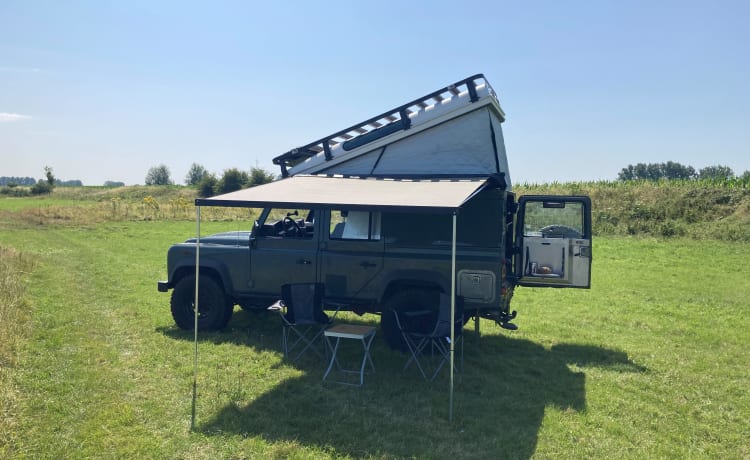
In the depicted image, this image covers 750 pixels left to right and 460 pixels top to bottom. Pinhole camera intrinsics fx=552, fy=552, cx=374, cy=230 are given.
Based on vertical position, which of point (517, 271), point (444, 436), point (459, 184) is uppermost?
point (459, 184)

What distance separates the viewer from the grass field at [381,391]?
4.51 m

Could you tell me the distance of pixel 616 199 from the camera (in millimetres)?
27297

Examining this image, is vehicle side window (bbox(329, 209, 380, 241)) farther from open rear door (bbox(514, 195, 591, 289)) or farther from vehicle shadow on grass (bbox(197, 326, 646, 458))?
open rear door (bbox(514, 195, 591, 289))

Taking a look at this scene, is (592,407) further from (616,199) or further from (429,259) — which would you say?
(616,199)

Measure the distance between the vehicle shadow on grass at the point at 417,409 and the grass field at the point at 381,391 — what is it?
0.8 inches

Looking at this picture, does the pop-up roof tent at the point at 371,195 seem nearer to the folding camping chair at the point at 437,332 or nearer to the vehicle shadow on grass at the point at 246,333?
the folding camping chair at the point at 437,332

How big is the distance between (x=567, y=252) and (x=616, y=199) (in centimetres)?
2206

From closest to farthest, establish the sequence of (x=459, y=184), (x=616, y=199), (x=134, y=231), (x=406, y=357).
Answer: (x=459, y=184), (x=406, y=357), (x=134, y=231), (x=616, y=199)

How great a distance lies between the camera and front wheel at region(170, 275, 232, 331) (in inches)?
300

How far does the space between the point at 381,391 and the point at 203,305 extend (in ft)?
10.6

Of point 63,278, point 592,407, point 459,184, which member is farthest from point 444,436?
point 63,278

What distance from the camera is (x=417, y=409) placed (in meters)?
5.26

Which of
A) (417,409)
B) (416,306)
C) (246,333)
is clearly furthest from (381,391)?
(246,333)

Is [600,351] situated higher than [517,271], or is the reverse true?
[517,271]
